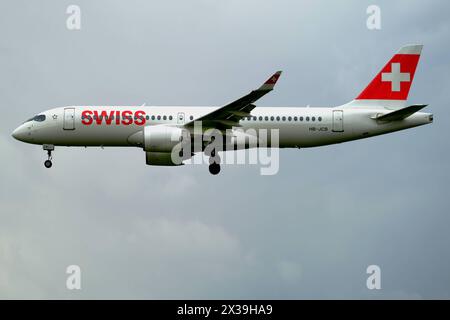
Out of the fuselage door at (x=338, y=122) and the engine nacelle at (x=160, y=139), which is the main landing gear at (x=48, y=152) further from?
the fuselage door at (x=338, y=122)

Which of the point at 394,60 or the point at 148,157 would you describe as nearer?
the point at 148,157

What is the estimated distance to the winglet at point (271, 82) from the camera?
43.6 m

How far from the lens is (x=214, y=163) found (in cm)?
4878

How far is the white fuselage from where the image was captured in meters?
47.9

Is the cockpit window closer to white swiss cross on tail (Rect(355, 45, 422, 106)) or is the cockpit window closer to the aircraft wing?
the aircraft wing

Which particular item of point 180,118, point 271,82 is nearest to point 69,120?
point 180,118

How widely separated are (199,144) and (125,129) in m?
3.75

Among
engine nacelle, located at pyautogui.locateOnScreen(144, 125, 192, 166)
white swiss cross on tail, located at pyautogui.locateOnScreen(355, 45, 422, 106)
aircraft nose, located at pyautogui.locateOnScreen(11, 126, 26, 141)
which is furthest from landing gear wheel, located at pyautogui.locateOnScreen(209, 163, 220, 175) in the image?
aircraft nose, located at pyautogui.locateOnScreen(11, 126, 26, 141)

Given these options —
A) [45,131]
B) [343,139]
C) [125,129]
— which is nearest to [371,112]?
[343,139]

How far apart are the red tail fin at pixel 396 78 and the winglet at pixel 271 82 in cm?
893

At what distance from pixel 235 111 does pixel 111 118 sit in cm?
628

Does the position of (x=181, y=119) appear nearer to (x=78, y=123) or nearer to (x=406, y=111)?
(x=78, y=123)

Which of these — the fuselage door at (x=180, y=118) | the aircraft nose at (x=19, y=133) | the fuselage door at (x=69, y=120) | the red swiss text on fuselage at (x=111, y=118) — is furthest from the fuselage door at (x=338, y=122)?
the aircraft nose at (x=19, y=133)

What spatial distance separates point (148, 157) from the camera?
1924 inches
